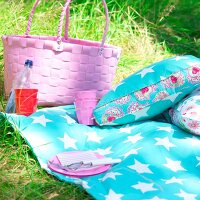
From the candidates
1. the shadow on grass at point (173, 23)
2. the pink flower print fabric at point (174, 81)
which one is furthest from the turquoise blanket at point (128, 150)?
the shadow on grass at point (173, 23)

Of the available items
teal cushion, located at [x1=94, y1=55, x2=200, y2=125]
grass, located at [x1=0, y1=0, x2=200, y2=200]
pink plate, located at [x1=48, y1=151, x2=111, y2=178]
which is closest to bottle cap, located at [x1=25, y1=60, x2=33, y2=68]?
grass, located at [x1=0, y1=0, x2=200, y2=200]

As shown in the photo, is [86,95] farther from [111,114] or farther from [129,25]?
[129,25]

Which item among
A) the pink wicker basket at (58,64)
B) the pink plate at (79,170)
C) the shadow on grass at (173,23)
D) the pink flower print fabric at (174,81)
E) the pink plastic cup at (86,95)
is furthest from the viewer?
the shadow on grass at (173,23)

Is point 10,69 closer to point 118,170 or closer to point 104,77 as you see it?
point 104,77

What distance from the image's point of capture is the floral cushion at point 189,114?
7.25ft

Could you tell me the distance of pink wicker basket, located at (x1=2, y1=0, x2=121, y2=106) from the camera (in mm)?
2594

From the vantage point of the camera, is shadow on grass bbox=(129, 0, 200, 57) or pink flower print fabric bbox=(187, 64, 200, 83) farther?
shadow on grass bbox=(129, 0, 200, 57)

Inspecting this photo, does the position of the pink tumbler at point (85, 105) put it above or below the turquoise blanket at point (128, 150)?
above

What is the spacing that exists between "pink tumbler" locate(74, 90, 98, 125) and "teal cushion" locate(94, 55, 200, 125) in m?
0.04

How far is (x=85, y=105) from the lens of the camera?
2.44m

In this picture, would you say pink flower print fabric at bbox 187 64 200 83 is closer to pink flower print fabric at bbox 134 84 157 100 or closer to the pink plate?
pink flower print fabric at bbox 134 84 157 100

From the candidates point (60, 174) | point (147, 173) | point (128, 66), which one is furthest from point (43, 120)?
point (128, 66)

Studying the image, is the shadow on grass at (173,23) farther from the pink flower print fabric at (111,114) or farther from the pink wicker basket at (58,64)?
the pink flower print fabric at (111,114)

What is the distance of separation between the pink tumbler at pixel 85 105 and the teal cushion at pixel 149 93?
0.04 metres
